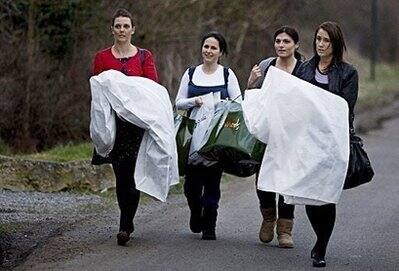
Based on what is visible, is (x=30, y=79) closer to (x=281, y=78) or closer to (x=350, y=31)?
(x=281, y=78)

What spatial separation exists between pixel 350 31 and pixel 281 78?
43.6 metres

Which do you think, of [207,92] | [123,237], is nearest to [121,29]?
[207,92]

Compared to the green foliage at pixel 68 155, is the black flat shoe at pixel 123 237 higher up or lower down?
higher up

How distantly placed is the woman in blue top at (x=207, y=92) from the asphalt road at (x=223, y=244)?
24 cm

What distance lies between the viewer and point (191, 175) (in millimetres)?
10195

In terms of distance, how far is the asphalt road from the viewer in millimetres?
9039

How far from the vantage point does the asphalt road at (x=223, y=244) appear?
29.7 feet

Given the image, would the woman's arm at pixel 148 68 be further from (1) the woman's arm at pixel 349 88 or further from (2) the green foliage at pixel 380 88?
(2) the green foliage at pixel 380 88

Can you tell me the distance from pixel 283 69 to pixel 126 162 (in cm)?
147

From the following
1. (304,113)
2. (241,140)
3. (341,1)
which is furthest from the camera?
(341,1)

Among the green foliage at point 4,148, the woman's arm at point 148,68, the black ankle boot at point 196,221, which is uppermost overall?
the woman's arm at point 148,68

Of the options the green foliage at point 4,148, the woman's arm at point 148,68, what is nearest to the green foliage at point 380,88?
the green foliage at point 4,148

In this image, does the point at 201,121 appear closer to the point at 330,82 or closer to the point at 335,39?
the point at 330,82

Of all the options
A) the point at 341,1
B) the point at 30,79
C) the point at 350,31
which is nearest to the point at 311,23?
the point at 341,1
